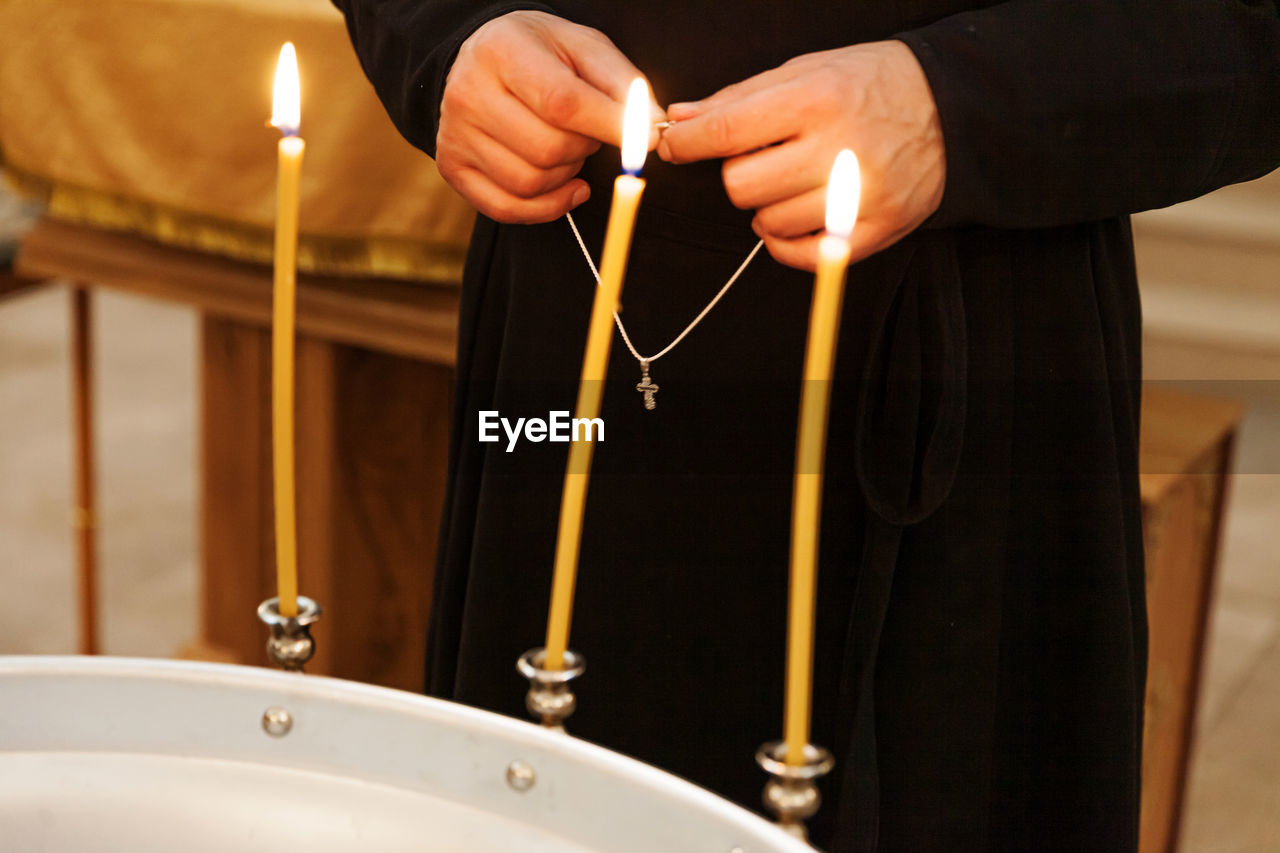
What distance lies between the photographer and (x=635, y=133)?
1.33ft

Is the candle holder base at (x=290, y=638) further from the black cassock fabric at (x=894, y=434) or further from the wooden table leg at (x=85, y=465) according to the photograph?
the wooden table leg at (x=85, y=465)

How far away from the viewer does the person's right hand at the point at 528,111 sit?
64 centimetres

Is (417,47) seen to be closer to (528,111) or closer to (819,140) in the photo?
(528,111)

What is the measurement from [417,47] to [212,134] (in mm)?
692

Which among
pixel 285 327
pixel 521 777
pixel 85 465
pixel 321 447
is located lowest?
pixel 85 465

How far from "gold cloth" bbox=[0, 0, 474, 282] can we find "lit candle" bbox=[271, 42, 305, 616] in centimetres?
90

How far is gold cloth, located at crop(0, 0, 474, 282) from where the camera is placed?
1.34 metres

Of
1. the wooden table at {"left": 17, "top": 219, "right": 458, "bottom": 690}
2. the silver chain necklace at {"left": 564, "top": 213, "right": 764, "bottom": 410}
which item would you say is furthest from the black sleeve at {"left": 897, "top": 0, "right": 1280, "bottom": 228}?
the wooden table at {"left": 17, "top": 219, "right": 458, "bottom": 690}

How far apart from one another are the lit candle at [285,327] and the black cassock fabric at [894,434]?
31 centimetres

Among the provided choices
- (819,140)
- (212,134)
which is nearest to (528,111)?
(819,140)

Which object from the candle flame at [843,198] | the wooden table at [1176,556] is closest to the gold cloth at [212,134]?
the wooden table at [1176,556]

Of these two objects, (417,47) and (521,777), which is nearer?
(521,777)

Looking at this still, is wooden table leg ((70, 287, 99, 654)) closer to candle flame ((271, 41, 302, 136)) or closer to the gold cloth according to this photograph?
the gold cloth

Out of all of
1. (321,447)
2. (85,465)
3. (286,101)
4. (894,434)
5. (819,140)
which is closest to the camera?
(286,101)
